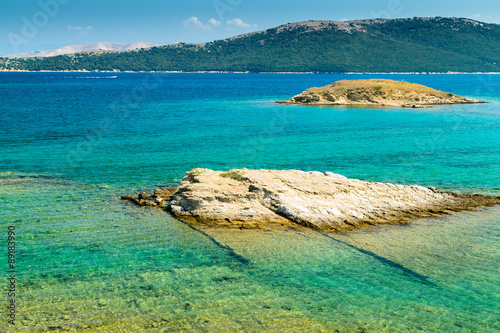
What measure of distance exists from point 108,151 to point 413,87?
69425mm

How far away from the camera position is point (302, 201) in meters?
20.4

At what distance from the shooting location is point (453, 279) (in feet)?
45.9

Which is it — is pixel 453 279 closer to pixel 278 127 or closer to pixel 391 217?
pixel 391 217

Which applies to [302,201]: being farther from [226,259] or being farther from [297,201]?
[226,259]

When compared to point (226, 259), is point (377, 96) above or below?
above

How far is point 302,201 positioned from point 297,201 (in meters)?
0.25

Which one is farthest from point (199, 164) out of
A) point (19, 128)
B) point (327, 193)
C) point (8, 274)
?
point (19, 128)

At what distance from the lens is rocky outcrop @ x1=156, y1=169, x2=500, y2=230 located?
19.5 meters

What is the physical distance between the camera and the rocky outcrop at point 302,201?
19547mm

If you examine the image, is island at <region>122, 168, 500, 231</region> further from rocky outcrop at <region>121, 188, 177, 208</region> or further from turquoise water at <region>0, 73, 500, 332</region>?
turquoise water at <region>0, 73, 500, 332</region>

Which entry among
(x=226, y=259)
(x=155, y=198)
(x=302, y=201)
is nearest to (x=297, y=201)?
(x=302, y=201)

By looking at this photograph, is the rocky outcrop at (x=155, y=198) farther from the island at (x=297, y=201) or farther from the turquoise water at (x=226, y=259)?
the turquoise water at (x=226, y=259)

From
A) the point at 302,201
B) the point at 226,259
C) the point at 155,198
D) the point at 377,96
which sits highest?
the point at 377,96

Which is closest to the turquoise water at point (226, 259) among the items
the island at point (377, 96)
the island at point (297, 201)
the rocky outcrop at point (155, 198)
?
the rocky outcrop at point (155, 198)
